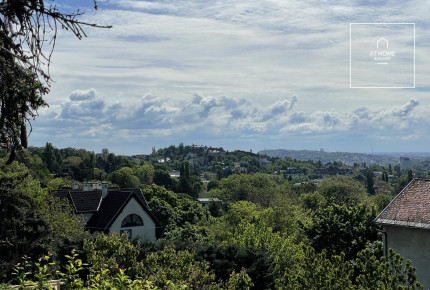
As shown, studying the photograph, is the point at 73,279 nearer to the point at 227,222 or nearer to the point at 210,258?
the point at 210,258

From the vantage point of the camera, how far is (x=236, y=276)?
12.8 meters

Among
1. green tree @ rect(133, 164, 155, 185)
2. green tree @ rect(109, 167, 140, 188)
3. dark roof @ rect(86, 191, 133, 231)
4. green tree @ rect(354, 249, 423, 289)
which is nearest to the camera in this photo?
green tree @ rect(354, 249, 423, 289)

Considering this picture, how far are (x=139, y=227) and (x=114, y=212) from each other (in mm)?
2213

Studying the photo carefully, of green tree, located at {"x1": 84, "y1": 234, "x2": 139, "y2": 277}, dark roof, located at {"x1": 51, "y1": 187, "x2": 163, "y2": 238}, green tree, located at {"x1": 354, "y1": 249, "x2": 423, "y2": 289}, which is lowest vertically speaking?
dark roof, located at {"x1": 51, "y1": 187, "x2": 163, "y2": 238}

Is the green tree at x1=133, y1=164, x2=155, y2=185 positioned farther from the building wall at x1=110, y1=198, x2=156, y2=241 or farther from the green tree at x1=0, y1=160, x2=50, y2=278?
the green tree at x1=0, y1=160, x2=50, y2=278

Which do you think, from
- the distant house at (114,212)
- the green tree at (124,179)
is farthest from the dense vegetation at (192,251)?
the green tree at (124,179)

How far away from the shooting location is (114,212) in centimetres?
4056

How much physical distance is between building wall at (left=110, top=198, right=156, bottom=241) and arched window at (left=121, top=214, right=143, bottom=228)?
21 cm

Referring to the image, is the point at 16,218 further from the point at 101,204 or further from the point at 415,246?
the point at 101,204

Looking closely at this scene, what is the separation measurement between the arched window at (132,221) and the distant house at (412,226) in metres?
22.5

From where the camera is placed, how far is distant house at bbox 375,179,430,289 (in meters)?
21.0

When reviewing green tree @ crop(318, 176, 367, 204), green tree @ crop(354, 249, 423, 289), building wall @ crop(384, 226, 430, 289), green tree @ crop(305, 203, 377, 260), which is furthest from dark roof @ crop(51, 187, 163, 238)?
green tree @ crop(318, 176, 367, 204)

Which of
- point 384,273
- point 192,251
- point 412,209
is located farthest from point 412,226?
point 384,273

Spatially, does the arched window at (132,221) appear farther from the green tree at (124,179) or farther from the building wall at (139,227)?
the green tree at (124,179)
